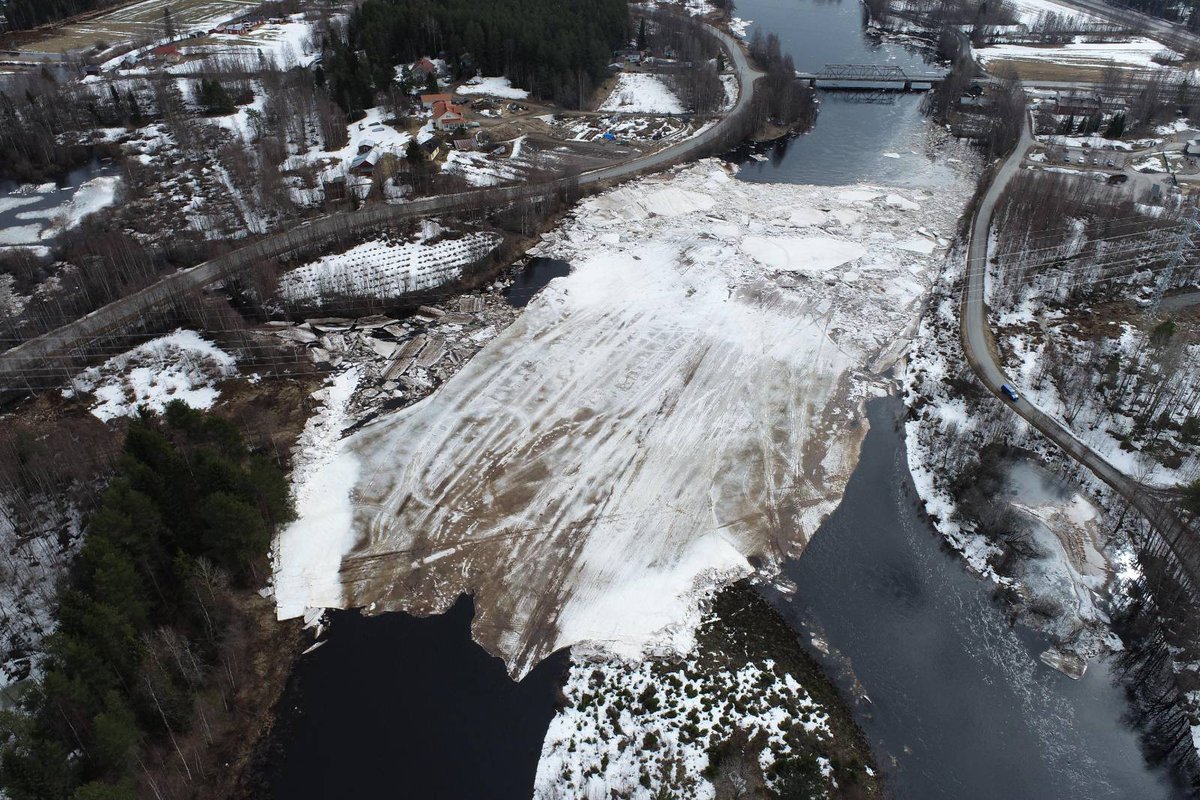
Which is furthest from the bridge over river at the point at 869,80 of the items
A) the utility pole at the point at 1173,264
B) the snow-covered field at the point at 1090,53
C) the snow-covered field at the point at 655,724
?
the snow-covered field at the point at 655,724

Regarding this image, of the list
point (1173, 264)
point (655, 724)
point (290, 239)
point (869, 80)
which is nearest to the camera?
point (655, 724)

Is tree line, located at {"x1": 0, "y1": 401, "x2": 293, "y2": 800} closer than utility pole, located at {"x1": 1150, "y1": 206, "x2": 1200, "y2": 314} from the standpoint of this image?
Yes

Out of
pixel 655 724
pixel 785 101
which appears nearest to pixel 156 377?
pixel 655 724

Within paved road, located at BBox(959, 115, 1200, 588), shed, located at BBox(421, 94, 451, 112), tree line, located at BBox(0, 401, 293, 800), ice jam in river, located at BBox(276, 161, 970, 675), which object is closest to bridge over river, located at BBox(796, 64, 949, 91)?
paved road, located at BBox(959, 115, 1200, 588)

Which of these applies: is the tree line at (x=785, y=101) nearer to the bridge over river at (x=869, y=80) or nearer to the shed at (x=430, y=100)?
the bridge over river at (x=869, y=80)

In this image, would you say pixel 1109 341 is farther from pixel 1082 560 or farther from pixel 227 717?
pixel 227 717

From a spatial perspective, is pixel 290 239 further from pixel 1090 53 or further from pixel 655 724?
pixel 1090 53

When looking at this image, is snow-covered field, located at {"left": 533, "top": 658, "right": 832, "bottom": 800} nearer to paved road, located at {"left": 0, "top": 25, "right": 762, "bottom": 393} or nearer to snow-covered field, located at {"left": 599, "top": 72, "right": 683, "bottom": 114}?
paved road, located at {"left": 0, "top": 25, "right": 762, "bottom": 393}
